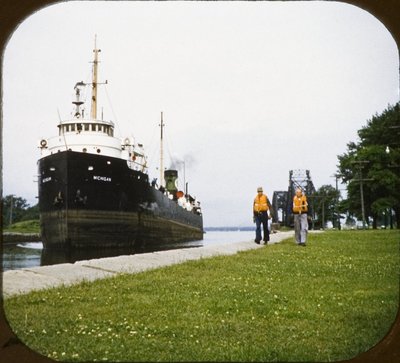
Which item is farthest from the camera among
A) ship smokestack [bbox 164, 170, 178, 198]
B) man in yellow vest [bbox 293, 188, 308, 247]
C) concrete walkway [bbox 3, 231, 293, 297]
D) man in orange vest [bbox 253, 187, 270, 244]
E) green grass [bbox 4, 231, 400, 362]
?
ship smokestack [bbox 164, 170, 178, 198]

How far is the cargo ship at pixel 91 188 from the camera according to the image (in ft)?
73.3

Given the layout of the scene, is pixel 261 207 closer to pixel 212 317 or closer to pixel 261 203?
pixel 261 203

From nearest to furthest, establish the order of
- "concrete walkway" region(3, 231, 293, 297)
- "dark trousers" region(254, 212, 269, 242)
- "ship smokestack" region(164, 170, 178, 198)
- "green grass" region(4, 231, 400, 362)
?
"green grass" region(4, 231, 400, 362) < "concrete walkway" region(3, 231, 293, 297) < "dark trousers" region(254, 212, 269, 242) < "ship smokestack" region(164, 170, 178, 198)

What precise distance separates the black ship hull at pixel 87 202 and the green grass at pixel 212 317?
1601cm

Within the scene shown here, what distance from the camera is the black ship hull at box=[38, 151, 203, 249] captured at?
72.5 ft

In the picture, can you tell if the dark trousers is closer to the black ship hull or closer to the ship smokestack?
the black ship hull

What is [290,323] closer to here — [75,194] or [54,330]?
[54,330]

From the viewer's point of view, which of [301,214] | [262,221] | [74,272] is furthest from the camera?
[262,221]

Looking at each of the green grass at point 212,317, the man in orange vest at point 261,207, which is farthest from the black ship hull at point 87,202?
the green grass at point 212,317

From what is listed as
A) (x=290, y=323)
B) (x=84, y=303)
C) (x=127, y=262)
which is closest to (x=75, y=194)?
(x=127, y=262)

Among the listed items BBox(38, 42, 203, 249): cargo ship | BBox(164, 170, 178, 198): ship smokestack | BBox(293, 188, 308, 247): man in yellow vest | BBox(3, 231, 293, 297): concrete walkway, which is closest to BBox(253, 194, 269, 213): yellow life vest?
BBox(293, 188, 308, 247): man in yellow vest

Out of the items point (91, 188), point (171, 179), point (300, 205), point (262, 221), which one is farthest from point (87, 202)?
point (171, 179)

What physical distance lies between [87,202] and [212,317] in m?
19.6

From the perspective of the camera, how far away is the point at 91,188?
76.3 ft
